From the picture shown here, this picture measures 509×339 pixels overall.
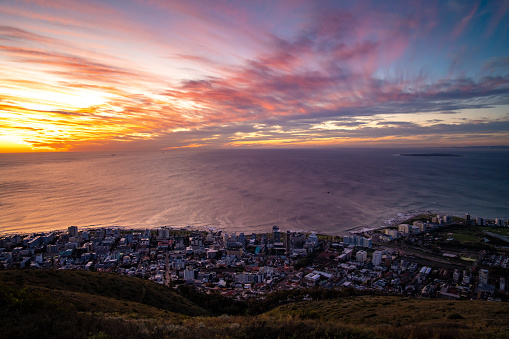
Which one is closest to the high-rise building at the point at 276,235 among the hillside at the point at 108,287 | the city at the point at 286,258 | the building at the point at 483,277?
the city at the point at 286,258

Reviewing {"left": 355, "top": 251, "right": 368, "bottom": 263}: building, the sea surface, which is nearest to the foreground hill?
{"left": 355, "top": 251, "right": 368, "bottom": 263}: building

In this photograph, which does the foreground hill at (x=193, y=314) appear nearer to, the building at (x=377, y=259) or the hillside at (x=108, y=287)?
the hillside at (x=108, y=287)

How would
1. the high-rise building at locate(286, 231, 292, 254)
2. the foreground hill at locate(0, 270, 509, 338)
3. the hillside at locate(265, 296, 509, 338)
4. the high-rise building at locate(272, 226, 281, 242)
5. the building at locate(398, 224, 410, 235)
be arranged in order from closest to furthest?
the foreground hill at locate(0, 270, 509, 338), the hillside at locate(265, 296, 509, 338), the high-rise building at locate(286, 231, 292, 254), the high-rise building at locate(272, 226, 281, 242), the building at locate(398, 224, 410, 235)

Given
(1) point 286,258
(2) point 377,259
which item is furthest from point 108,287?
(2) point 377,259

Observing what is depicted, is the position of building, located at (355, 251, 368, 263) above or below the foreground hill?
below

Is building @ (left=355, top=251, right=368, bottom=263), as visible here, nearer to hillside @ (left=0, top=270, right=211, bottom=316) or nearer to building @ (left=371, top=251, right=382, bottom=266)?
building @ (left=371, top=251, right=382, bottom=266)

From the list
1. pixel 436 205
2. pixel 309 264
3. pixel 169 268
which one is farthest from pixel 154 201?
pixel 436 205

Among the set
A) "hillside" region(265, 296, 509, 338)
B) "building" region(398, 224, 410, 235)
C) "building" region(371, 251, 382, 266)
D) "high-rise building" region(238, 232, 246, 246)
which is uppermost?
"hillside" region(265, 296, 509, 338)

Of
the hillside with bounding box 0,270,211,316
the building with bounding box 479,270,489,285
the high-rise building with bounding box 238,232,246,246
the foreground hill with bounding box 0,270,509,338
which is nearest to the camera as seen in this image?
the foreground hill with bounding box 0,270,509,338

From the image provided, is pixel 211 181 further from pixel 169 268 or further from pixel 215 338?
pixel 215 338
